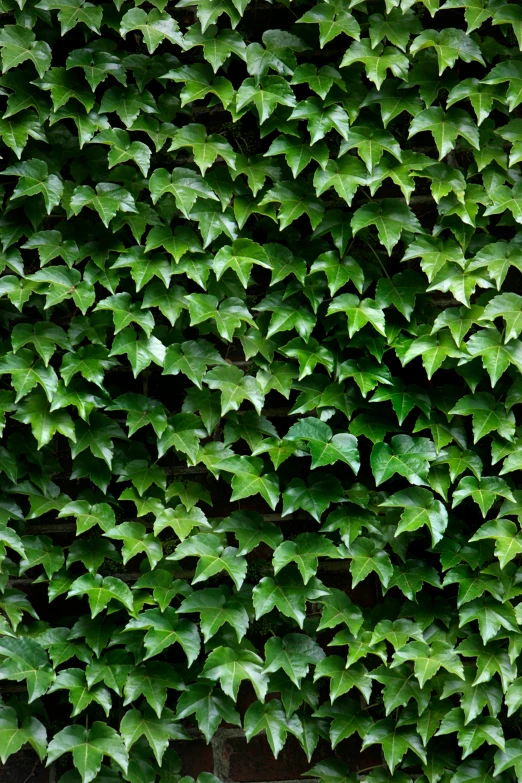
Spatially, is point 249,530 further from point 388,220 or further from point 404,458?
point 388,220

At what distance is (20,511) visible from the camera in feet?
5.59

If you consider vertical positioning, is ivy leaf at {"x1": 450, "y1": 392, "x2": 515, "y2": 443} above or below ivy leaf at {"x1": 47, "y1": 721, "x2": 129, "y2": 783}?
above

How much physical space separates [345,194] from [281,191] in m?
0.13

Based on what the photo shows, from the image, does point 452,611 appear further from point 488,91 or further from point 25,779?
point 488,91

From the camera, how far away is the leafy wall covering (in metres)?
1.63

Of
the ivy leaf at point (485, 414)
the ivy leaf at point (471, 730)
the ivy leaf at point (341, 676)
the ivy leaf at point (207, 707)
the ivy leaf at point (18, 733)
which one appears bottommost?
the ivy leaf at point (18, 733)

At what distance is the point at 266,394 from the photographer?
1741mm

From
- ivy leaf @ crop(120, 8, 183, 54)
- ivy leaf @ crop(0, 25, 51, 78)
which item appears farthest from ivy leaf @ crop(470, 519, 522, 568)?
ivy leaf @ crop(0, 25, 51, 78)

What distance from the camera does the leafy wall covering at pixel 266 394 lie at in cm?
163

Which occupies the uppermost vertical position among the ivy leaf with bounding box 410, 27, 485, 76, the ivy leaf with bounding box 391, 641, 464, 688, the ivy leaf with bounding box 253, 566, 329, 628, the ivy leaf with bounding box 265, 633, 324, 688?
the ivy leaf with bounding box 410, 27, 485, 76

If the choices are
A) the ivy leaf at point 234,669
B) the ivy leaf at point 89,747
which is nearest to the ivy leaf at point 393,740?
the ivy leaf at point 234,669

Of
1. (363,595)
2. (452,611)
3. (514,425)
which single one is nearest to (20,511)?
(363,595)

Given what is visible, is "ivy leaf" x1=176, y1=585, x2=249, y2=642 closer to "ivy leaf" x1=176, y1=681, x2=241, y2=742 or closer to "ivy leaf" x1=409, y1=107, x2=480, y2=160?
"ivy leaf" x1=176, y1=681, x2=241, y2=742

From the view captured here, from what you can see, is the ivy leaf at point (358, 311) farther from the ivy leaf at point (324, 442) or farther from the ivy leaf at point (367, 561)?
the ivy leaf at point (367, 561)
